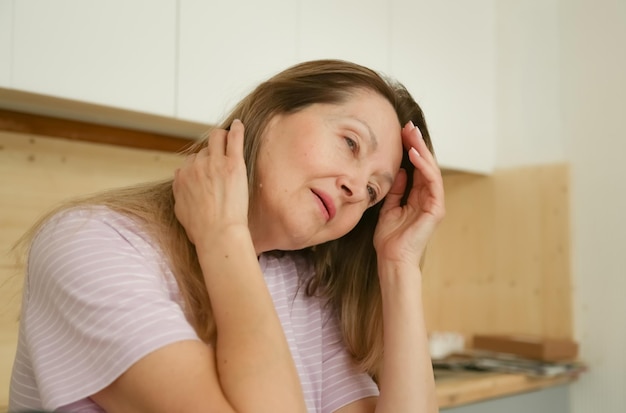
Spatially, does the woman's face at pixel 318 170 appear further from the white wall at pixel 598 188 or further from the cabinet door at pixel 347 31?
the white wall at pixel 598 188

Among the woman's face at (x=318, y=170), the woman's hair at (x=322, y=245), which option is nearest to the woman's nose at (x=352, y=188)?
the woman's face at (x=318, y=170)

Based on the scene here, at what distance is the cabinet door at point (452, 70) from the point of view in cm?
241

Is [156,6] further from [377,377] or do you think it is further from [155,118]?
[377,377]

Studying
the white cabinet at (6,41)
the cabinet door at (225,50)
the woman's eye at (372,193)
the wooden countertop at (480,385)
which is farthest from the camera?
the wooden countertop at (480,385)

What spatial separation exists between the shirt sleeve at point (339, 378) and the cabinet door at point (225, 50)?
2.30 feet

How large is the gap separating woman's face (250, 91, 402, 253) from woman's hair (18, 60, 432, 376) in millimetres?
21

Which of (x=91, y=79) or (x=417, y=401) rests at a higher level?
(x=91, y=79)

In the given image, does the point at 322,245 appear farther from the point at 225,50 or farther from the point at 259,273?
the point at 225,50

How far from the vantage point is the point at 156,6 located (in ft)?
5.60

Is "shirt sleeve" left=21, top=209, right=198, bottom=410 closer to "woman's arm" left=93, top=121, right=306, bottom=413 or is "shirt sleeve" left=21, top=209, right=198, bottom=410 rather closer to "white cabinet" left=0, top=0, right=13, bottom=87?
"woman's arm" left=93, top=121, right=306, bottom=413

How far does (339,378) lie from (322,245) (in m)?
0.26

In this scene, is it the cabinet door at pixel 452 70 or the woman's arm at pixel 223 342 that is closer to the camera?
the woman's arm at pixel 223 342

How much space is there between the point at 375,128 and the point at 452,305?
5.99ft

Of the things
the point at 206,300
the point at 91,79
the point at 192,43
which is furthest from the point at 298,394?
the point at 192,43
